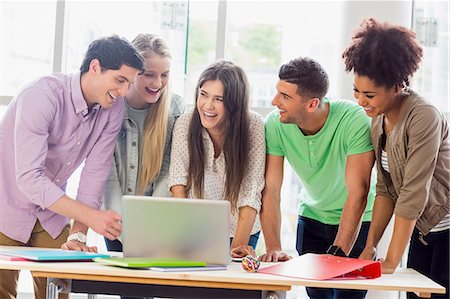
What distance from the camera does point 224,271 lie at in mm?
2363

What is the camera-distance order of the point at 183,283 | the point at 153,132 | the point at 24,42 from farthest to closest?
the point at 24,42
the point at 153,132
the point at 183,283

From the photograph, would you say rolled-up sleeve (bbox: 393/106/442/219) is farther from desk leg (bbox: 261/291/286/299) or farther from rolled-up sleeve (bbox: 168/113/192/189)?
rolled-up sleeve (bbox: 168/113/192/189)

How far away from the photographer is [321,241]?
3096 mm

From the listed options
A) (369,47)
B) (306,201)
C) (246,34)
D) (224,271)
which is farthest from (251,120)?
(246,34)

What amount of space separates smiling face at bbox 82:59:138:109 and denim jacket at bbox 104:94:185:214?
0.22m

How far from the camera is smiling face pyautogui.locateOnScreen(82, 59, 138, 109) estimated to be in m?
2.84

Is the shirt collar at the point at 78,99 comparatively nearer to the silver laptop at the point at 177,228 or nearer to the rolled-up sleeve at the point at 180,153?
the rolled-up sleeve at the point at 180,153

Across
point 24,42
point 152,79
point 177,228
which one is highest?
point 24,42

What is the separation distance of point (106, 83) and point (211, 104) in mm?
424

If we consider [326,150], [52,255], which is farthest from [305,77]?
[52,255]

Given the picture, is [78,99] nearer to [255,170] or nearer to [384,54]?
[255,170]

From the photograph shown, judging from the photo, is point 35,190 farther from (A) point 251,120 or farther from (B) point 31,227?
(A) point 251,120

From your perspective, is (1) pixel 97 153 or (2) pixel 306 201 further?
(2) pixel 306 201

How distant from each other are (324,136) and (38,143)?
1.12 meters
